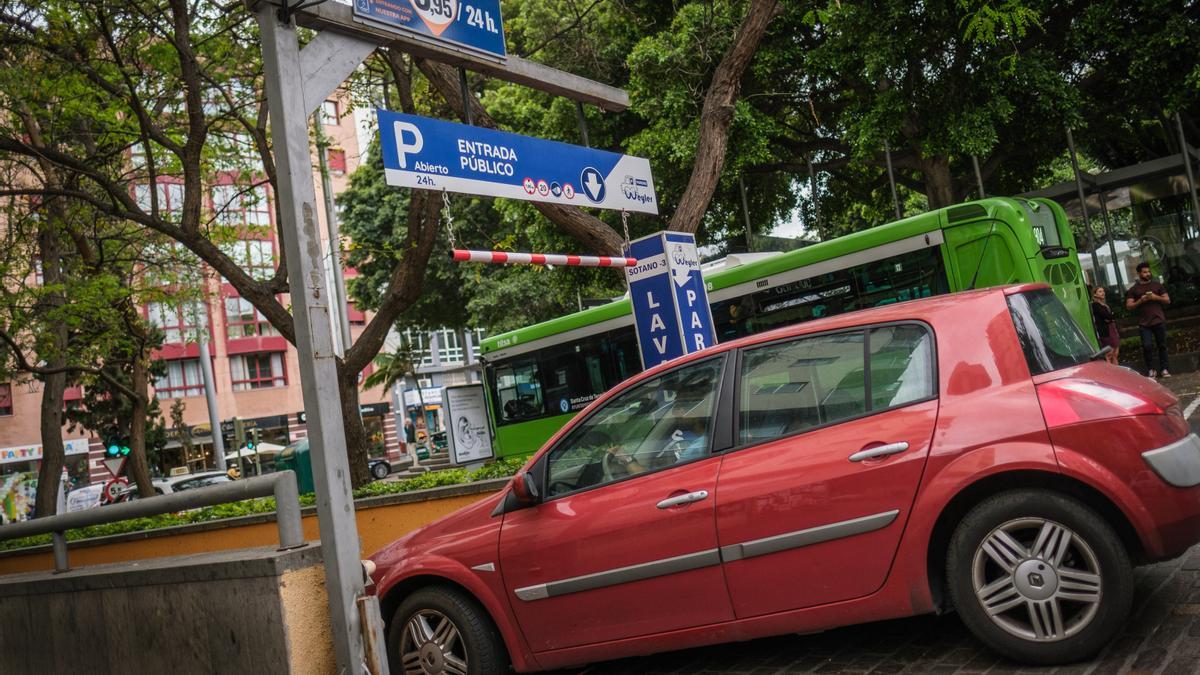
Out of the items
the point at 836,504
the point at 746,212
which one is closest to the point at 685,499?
the point at 836,504

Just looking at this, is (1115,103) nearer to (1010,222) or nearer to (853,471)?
(1010,222)

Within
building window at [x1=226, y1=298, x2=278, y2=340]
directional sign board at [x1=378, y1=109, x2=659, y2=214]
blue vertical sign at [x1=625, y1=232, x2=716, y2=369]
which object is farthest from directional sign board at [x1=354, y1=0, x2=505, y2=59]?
building window at [x1=226, y1=298, x2=278, y2=340]

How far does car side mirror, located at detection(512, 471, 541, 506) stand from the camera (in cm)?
455

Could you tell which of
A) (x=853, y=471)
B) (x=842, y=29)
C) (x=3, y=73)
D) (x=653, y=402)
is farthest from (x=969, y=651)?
(x=842, y=29)

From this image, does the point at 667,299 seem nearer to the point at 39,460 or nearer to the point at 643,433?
the point at 643,433

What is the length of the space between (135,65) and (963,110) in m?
12.4

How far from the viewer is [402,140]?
5918 mm

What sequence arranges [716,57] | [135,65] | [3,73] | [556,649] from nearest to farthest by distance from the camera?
[556,649] < [3,73] < [135,65] < [716,57]

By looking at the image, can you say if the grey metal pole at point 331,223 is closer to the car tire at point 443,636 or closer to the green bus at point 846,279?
the green bus at point 846,279

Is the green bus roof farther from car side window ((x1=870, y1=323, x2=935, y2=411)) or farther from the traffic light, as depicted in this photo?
the traffic light

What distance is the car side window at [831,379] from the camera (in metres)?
4.02

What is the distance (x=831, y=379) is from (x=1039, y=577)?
3.75 feet

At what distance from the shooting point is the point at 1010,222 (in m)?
12.7

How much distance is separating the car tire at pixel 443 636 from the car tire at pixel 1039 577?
222 cm
